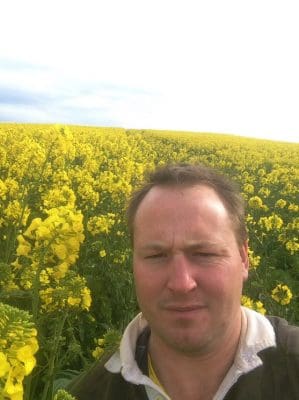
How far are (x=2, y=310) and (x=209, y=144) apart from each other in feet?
80.2

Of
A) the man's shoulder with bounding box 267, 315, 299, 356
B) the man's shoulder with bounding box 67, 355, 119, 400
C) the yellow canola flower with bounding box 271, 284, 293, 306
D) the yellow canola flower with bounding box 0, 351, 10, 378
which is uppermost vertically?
the yellow canola flower with bounding box 0, 351, 10, 378

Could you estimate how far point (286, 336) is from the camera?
2.00 m

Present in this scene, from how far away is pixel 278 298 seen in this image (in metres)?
4.25

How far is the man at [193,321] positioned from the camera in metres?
1.90

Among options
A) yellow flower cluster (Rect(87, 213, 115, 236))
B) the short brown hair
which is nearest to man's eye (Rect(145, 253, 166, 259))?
the short brown hair

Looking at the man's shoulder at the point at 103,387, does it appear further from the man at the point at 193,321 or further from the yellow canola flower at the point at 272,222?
the yellow canola flower at the point at 272,222

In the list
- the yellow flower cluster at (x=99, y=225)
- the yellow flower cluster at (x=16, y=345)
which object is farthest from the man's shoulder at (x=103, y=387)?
the yellow flower cluster at (x=99, y=225)

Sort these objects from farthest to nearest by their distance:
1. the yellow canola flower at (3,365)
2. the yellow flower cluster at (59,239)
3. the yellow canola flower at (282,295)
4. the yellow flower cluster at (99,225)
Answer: the yellow flower cluster at (99,225)
the yellow canola flower at (282,295)
the yellow flower cluster at (59,239)
the yellow canola flower at (3,365)

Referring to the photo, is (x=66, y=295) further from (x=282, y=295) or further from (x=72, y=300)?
(x=282, y=295)

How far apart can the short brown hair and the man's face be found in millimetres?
50

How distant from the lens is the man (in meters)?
1.90

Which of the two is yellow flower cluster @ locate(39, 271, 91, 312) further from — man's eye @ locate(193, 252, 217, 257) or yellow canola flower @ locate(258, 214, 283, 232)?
yellow canola flower @ locate(258, 214, 283, 232)

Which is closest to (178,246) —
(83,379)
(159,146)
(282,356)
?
(282,356)

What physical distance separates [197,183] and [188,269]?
0.36m
